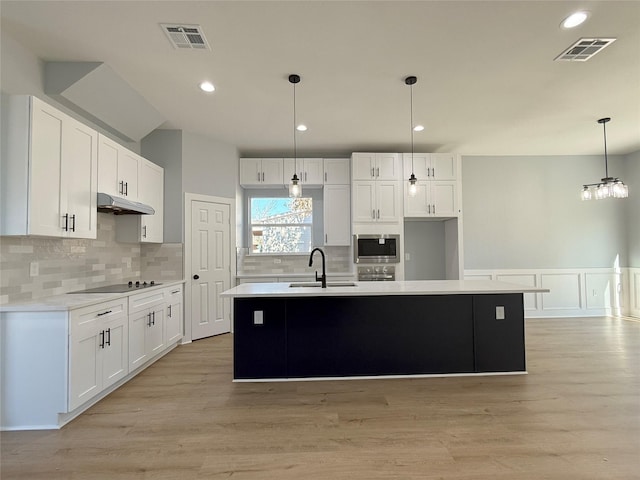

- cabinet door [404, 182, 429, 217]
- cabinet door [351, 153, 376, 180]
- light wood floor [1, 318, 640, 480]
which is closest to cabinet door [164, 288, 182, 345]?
light wood floor [1, 318, 640, 480]

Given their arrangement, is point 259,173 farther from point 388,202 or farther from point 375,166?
point 388,202

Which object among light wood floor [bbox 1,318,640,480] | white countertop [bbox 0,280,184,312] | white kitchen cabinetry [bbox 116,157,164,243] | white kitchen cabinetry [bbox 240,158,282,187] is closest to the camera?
light wood floor [bbox 1,318,640,480]

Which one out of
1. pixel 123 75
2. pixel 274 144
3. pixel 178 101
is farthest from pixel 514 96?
pixel 123 75

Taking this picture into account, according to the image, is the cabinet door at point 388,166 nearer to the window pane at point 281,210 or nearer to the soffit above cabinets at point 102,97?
the window pane at point 281,210

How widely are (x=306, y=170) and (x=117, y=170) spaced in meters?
2.74

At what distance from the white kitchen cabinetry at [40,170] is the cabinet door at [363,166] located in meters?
3.53

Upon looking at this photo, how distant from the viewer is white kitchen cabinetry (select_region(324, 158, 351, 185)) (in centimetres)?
531

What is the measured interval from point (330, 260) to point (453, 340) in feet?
8.88

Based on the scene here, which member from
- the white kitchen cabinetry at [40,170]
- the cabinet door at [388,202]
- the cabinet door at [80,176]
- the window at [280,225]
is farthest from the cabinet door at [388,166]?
the white kitchen cabinetry at [40,170]

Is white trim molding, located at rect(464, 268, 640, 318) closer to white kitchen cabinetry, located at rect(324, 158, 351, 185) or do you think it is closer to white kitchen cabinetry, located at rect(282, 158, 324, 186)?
white kitchen cabinetry, located at rect(324, 158, 351, 185)

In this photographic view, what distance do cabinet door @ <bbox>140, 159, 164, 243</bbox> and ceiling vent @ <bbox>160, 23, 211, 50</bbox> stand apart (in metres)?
1.83

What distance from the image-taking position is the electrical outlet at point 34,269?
2643 millimetres

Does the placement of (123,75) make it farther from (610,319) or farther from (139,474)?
(610,319)

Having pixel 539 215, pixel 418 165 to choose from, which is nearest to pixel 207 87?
pixel 418 165
